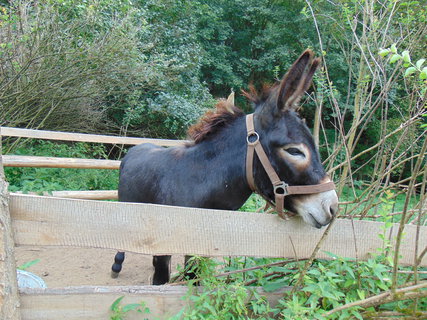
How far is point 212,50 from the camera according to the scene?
13.8 metres

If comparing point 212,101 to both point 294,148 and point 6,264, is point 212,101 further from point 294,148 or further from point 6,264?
point 6,264

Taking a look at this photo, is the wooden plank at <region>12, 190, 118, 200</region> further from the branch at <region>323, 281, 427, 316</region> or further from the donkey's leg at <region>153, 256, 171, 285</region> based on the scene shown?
the branch at <region>323, 281, 427, 316</region>

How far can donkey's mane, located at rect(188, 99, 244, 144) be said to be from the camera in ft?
7.67

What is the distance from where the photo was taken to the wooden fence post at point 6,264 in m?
1.23

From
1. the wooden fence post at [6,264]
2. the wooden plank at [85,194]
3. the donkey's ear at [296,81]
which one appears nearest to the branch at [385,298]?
the donkey's ear at [296,81]

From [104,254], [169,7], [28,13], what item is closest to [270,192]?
[104,254]

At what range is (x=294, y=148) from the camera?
188 centimetres

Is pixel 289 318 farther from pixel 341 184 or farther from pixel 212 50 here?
pixel 212 50

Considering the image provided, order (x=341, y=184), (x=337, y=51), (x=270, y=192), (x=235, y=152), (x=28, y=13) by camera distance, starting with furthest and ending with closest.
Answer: (x=337, y=51) < (x=28, y=13) < (x=341, y=184) < (x=235, y=152) < (x=270, y=192)

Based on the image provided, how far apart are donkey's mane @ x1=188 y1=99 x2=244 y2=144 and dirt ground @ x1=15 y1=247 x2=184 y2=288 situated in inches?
86.4

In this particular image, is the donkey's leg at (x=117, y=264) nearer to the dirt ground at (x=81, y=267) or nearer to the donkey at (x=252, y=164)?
the dirt ground at (x=81, y=267)

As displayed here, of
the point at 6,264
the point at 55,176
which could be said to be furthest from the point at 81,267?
the point at 6,264

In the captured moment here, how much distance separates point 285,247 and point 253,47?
49.1ft

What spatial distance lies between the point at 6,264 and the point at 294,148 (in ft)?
5.01
